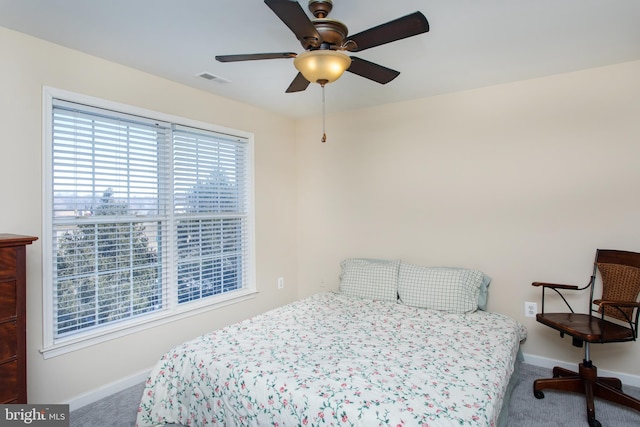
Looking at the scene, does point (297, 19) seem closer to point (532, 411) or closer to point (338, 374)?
point (338, 374)

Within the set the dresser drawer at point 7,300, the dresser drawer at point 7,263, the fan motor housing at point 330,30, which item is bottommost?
the dresser drawer at point 7,300

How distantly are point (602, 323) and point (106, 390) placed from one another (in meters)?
3.43

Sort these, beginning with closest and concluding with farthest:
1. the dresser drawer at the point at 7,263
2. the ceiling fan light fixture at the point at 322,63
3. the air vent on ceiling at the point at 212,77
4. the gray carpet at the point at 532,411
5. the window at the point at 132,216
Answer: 1. the ceiling fan light fixture at the point at 322,63
2. the dresser drawer at the point at 7,263
3. the gray carpet at the point at 532,411
4. the window at the point at 132,216
5. the air vent on ceiling at the point at 212,77

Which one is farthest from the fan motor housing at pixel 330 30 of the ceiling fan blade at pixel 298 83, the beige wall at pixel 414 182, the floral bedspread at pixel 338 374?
the beige wall at pixel 414 182

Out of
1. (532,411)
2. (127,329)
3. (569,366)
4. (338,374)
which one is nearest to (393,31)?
(338,374)

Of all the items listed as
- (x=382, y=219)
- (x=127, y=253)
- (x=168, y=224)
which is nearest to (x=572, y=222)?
(x=382, y=219)

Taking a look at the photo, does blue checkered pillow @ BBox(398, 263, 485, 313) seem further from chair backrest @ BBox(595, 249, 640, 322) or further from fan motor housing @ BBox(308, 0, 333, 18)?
fan motor housing @ BBox(308, 0, 333, 18)

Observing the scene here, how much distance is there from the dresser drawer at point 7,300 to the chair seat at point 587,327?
322 centimetres

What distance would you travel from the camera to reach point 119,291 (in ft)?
8.59

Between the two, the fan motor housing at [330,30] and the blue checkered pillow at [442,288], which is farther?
the blue checkered pillow at [442,288]

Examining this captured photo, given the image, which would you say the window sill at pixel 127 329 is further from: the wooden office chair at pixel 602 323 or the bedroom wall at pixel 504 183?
the wooden office chair at pixel 602 323

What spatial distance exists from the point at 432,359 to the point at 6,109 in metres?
2.89

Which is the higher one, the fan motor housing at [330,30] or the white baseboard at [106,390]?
the fan motor housing at [330,30]

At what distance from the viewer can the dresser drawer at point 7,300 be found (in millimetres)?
1696
